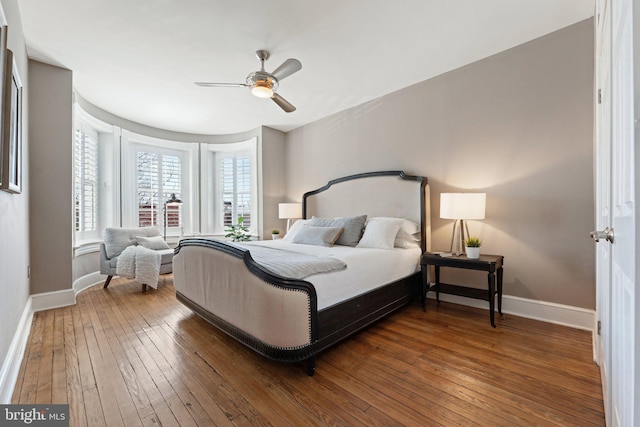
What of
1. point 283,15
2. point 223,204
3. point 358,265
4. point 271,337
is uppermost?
point 283,15

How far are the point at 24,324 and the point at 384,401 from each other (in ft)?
10.1

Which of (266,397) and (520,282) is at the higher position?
(520,282)

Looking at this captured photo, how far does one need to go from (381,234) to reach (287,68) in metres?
1.98

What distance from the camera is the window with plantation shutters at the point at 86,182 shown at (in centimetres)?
411

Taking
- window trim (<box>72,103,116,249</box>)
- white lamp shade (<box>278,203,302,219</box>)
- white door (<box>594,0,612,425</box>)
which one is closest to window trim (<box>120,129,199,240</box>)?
window trim (<box>72,103,116,249</box>)

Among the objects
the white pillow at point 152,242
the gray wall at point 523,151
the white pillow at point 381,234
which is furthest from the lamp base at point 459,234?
the white pillow at point 152,242

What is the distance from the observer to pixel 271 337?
1882 millimetres

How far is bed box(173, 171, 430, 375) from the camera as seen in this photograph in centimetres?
185

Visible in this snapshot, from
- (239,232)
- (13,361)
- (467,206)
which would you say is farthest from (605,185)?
(239,232)

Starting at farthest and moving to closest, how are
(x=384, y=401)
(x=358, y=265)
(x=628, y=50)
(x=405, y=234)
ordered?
1. (x=405, y=234)
2. (x=358, y=265)
3. (x=384, y=401)
4. (x=628, y=50)

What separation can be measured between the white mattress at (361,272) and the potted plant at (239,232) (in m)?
2.41

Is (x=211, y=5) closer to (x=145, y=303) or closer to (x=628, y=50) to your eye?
(x=628, y=50)

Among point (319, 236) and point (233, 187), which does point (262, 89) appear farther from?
point (233, 187)

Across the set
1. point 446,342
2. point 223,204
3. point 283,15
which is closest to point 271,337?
point 446,342
